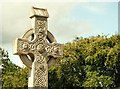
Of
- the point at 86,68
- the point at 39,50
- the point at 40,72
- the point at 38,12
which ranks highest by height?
the point at 86,68

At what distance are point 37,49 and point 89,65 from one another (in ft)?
78.1

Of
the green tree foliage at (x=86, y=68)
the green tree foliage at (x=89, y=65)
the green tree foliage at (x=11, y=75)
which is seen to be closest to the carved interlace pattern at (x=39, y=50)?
the green tree foliage at (x=11, y=75)

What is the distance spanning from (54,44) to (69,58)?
22136mm

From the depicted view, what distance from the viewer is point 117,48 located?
3331 cm

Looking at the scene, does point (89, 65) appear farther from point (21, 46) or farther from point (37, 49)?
point (21, 46)

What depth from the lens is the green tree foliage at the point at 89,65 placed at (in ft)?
110

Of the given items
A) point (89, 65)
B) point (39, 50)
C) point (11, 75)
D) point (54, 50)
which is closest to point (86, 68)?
point (89, 65)

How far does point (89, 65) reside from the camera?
3497 centimetres

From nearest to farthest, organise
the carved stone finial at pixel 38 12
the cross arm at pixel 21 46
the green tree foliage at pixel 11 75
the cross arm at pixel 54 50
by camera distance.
→ the cross arm at pixel 21 46 < the carved stone finial at pixel 38 12 < the cross arm at pixel 54 50 < the green tree foliage at pixel 11 75

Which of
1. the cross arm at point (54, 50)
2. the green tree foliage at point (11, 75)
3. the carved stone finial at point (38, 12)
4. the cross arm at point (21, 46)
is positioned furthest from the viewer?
the green tree foliage at point (11, 75)

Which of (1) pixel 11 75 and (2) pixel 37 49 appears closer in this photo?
(2) pixel 37 49

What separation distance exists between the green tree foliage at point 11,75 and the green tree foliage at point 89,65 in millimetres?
2340

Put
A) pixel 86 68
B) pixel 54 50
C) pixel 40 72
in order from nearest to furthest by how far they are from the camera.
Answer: pixel 40 72
pixel 54 50
pixel 86 68

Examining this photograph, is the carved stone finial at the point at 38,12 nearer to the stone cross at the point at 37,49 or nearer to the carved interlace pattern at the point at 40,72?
the stone cross at the point at 37,49
